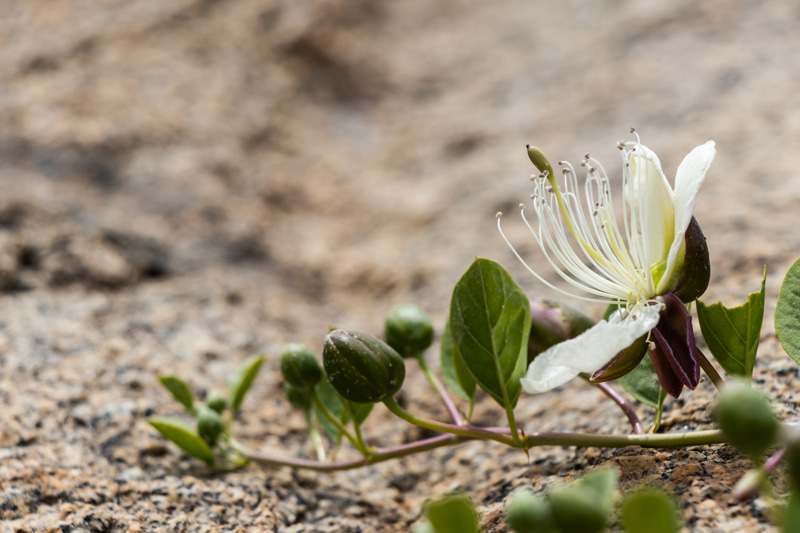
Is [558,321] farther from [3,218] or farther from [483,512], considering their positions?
[3,218]

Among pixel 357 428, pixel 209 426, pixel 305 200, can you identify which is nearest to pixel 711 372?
pixel 357 428

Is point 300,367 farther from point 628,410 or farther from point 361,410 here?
point 628,410

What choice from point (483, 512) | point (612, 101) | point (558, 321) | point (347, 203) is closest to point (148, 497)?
point (483, 512)

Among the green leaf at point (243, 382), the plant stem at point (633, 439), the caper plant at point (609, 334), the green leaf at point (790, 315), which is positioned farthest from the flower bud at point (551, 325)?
the green leaf at point (243, 382)

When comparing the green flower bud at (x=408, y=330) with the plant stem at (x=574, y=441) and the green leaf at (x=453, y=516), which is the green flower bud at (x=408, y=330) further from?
the green leaf at (x=453, y=516)

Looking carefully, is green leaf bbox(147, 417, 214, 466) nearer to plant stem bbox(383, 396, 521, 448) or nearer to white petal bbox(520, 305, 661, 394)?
plant stem bbox(383, 396, 521, 448)

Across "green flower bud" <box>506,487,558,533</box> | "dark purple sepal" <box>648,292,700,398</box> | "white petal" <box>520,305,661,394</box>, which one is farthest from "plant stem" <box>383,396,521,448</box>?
"green flower bud" <box>506,487,558,533</box>
